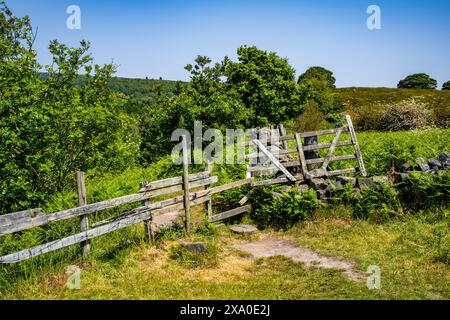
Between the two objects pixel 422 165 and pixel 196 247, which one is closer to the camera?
pixel 196 247

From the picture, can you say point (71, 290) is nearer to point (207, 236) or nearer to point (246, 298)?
point (246, 298)

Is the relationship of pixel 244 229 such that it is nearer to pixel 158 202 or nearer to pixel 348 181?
pixel 158 202

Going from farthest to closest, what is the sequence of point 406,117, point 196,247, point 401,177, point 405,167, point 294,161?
point 406,117 → point 294,161 → point 405,167 → point 401,177 → point 196,247

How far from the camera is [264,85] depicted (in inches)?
1249

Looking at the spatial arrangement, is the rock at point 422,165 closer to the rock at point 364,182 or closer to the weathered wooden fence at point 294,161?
the weathered wooden fence at point 294,161

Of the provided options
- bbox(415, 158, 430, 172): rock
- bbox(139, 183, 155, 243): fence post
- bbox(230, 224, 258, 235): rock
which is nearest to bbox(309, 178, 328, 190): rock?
bbox(230, 224, 258, 235): rock

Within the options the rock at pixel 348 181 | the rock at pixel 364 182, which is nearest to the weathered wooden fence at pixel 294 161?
the rock at pixel 348 181

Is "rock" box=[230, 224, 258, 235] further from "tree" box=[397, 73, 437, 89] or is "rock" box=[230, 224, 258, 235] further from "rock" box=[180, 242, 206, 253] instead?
"tree" box=[397, 73, 437, 89]

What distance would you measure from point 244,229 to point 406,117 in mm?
32093

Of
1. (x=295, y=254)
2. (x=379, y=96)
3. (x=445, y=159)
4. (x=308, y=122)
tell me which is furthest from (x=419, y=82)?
(x=295, y=254)

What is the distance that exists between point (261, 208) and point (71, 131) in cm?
579

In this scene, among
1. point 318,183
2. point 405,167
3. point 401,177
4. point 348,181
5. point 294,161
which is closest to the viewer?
point 401,177

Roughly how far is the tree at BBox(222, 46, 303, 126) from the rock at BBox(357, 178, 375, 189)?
19.9m
